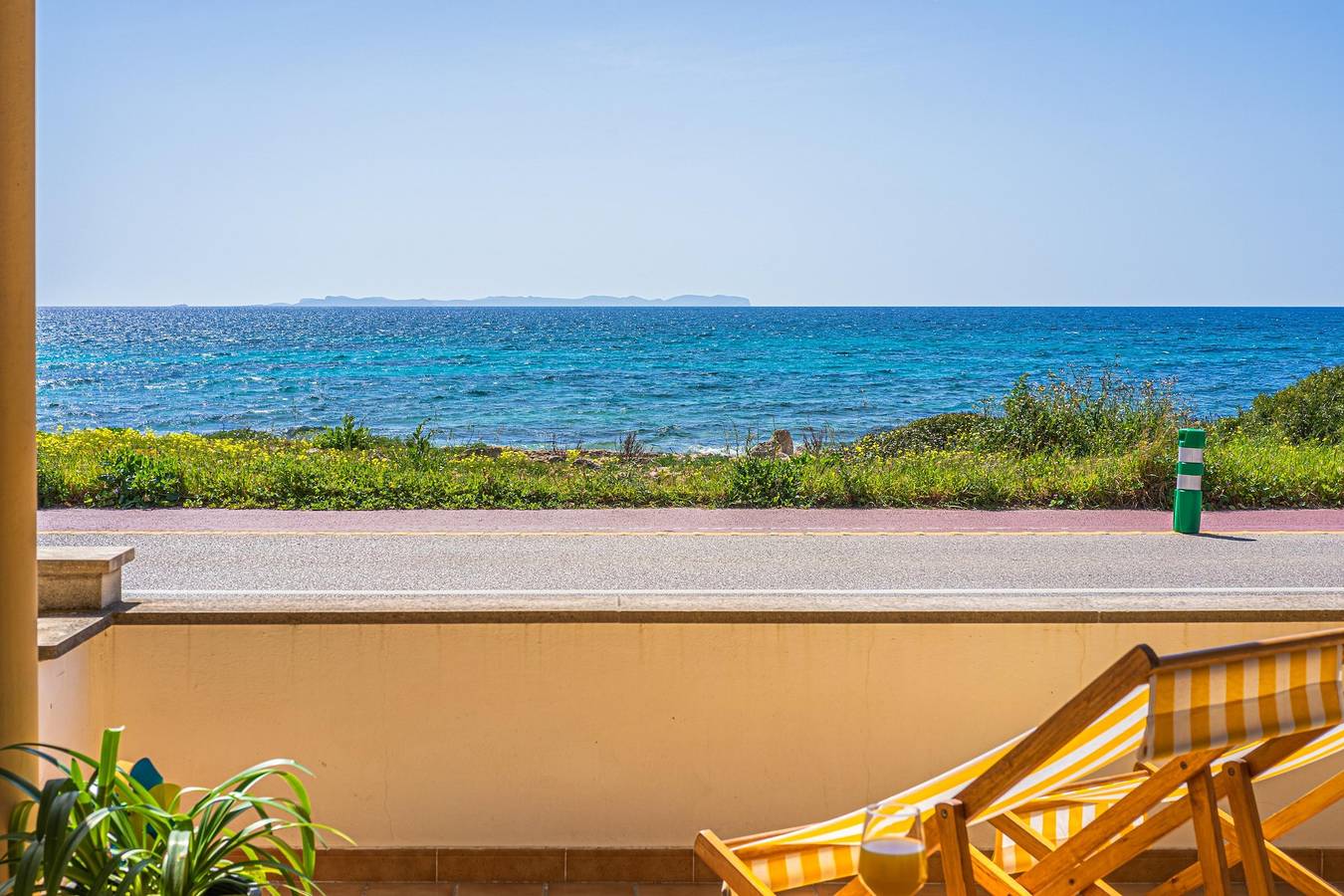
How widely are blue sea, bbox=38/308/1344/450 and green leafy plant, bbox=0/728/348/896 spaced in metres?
24.4

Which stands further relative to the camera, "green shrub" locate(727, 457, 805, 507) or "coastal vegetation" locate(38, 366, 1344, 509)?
"green shrub" locate(727, 457, 805, 507)

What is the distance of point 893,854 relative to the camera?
240cm

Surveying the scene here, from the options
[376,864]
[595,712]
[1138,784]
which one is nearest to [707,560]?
[595,712]

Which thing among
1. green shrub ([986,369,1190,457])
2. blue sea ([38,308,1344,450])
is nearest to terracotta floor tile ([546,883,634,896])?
green shrub ([986,369,1190,457])

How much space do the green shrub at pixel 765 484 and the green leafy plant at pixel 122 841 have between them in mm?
11370

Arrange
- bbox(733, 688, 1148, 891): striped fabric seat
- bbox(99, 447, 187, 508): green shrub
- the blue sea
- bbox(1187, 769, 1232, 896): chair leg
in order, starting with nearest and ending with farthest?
bbox(1187, 769, 1232, 896): chair leg, bbox(733, 688, 1148, 891): striped fabric seat, bbox(99, 447, 187, 508): green shrub, the blue sea

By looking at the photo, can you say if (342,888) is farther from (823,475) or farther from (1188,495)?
(823,475)

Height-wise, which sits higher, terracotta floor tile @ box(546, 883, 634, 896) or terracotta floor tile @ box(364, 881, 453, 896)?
terracotta floor tile @ box(546, 883, 634, 896)

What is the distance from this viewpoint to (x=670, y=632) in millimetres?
4082

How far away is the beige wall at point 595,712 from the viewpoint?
13.2ft

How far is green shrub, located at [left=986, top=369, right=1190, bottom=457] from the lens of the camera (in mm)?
15953

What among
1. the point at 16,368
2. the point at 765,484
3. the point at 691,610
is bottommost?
the point at 765,484

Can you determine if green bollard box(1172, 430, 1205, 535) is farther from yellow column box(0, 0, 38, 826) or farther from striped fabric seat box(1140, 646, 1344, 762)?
yellow column box(0, 0, 38, 826)

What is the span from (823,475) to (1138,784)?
1127cm
